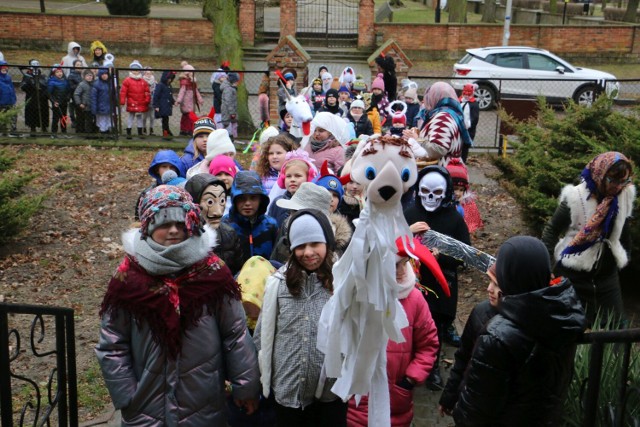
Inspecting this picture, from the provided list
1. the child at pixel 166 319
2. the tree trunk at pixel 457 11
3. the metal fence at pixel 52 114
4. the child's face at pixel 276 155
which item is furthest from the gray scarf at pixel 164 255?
the tree trunk at pixel 457 11

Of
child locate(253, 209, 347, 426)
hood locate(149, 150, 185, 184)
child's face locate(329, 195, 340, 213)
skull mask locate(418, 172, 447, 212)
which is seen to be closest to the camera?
child locate(253, 209, 347, 426)

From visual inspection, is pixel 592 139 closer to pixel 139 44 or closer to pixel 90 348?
pixel 90 348

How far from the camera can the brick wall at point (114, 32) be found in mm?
29391

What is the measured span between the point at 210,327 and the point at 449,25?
27.2 metres

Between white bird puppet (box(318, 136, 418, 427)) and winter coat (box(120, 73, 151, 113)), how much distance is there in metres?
12.8

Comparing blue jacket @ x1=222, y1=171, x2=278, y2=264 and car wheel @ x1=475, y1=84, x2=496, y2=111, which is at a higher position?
blue jacket @ x1=222, y1=171, x2=278, y2=264

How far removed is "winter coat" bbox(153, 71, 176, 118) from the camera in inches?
636

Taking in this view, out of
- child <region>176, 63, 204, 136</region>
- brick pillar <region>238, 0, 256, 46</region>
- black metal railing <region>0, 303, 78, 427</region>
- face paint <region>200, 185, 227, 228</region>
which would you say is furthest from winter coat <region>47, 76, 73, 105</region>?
brick pillar <region>238, 0, 256, 46</region>

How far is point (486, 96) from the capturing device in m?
21.2

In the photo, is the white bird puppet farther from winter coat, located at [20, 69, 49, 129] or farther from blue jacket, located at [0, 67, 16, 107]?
blue jacket, located at [0, 67, 16, 107]

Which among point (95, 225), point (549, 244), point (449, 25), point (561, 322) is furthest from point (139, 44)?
point (561, 322)

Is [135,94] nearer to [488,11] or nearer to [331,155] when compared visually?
[331,155]

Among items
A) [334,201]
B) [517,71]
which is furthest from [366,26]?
[334,201]

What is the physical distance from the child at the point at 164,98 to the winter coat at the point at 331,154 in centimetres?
846
